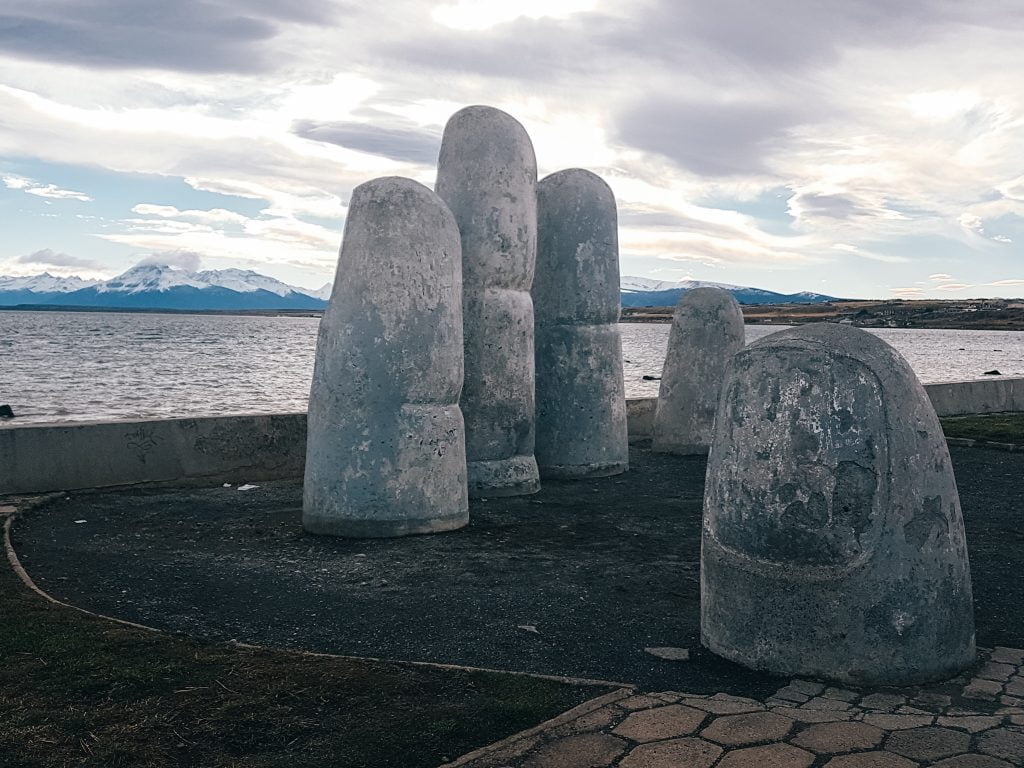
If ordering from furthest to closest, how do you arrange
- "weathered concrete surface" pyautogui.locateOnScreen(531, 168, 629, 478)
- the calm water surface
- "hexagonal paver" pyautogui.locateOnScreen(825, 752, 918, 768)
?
the calm water surface → "weathered concrete surface" pyautogui.locateOnScreen(531, 168, 629, 478) → "hexagonal paver" pyautogui.locateOnScreen(825, 752, 918, 768)

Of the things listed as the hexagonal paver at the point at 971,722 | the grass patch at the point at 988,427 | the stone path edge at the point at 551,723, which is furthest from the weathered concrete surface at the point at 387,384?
the grass patch at the point at 988,427

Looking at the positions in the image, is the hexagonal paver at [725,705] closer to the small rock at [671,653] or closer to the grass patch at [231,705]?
the grass patch at [231,705]

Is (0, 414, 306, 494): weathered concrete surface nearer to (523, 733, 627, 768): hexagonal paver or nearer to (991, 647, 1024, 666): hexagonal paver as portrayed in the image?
(523, 733, 627, 768): hexagonal paver

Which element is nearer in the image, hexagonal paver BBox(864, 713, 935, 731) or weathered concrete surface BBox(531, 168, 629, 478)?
hexagonal paver BBox(864, 713, 935, 731)

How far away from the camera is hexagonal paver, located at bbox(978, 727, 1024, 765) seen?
400 cm

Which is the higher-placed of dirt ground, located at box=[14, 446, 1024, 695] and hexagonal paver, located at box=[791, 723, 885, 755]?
hexagonal paver, located at box=[791, 723, 885, 755]

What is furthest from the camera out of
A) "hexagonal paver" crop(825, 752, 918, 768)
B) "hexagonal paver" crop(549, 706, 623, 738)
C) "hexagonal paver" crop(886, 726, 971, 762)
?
"hexagonal paver" crop(549, 706, 623, 738)

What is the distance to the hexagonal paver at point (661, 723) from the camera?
4227 millimetres

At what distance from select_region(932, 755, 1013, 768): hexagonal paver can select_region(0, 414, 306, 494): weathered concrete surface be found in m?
8.59

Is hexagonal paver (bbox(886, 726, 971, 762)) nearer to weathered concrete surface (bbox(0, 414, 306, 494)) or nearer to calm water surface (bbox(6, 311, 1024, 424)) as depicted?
weathered concrete surface (bbox(0, 414, 306, 494))

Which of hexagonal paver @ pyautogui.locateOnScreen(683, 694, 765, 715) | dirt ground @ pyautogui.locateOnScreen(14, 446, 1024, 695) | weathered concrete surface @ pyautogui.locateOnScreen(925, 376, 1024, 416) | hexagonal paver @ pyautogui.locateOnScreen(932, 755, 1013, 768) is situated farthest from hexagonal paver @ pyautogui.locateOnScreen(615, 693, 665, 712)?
weathered concrete surface @ pyautogui.locateOnScreen(925, 376, 1024, 416)

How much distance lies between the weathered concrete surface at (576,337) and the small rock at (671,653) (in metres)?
6.53

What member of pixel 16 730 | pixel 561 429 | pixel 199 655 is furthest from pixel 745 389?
pixel 561 429

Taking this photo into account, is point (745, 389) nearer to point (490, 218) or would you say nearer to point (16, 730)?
point (16, 730)
